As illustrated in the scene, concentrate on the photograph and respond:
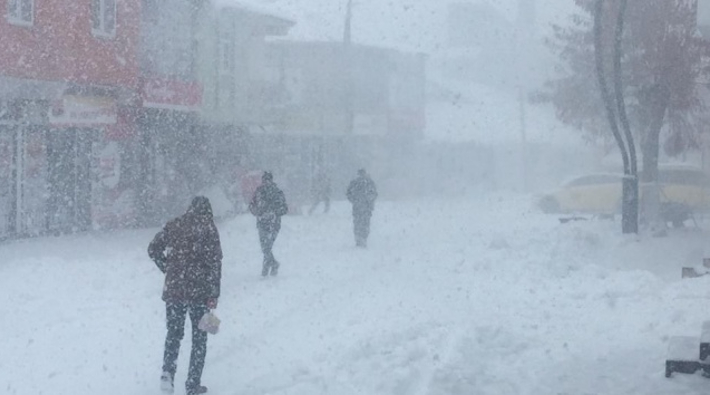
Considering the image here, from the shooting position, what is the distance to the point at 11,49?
1886cm

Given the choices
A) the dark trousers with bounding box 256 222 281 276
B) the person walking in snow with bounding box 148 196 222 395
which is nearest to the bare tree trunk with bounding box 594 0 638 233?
the dark trousers with bounding box 256 222 281 276

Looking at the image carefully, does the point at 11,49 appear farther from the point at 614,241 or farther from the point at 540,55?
the point at 540,55

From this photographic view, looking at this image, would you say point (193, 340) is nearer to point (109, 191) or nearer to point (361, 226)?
point (361, 226)

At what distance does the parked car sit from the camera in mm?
32844

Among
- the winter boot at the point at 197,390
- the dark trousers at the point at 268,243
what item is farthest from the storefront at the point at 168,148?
the winter boot at the point at 197,390

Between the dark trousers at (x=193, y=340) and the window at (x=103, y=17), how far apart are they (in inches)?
586

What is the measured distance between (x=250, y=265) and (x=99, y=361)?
830 cm

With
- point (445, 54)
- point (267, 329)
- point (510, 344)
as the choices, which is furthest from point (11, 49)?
point (445, 54)

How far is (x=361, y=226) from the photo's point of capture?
20.8 m

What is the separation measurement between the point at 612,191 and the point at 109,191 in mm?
18291

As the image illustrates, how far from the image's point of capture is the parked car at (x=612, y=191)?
Answer: 3284cm

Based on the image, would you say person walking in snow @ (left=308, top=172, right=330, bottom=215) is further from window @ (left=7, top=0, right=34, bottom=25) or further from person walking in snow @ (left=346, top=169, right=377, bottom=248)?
window @ (left=7, top=0, right=34, bottom=25)

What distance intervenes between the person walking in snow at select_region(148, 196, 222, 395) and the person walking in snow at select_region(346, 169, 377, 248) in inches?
484

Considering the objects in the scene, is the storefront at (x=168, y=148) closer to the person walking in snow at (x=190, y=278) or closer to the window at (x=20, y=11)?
the window at (x=20, y=11)
